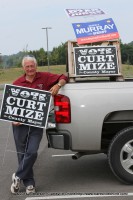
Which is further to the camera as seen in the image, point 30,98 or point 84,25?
point 84,25

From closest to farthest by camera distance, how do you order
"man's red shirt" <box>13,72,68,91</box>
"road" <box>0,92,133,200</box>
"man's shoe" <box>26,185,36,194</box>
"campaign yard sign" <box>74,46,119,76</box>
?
"road" <box>0,92,133,200</box> → "man's shoe" <box>26,185,36,194</box> → "man's red shirt" <box>13,72,68,91</box> → "campaign yard sign" <box>74,46,119,76</box>

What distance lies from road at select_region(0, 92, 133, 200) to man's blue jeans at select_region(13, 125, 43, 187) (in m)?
0.24

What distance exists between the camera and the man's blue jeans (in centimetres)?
536

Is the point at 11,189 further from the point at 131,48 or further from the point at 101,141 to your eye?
the point at 131,48

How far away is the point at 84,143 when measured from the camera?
5402 mm

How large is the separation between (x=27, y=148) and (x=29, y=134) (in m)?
0.19

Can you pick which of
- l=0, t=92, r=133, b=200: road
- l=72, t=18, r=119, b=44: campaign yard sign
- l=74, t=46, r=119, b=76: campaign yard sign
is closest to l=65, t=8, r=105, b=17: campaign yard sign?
l=72, t=18, r=119, b=44: campaign yard sign

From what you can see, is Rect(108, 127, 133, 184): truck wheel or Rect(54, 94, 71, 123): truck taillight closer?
Rect(54, 94, 71, 123): truck taillight

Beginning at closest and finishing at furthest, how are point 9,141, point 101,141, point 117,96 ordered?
point 117,96, point 101,141, point 9,141

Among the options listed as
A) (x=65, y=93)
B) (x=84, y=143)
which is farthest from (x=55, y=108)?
(x=84, y=143)

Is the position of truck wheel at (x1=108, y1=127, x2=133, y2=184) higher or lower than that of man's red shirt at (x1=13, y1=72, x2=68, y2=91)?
lower

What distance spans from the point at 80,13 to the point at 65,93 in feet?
5.86

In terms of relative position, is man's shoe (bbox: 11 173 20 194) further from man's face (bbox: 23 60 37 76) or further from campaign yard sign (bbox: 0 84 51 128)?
man's face (bbox: 23 60 37 76)

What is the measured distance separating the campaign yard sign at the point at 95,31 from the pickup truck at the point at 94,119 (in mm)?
988
